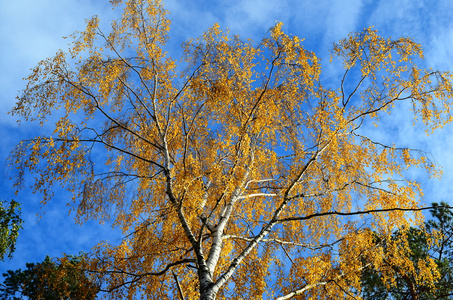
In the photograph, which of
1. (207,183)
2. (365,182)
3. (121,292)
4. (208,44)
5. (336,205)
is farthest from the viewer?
(336,205)

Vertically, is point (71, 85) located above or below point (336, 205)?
above

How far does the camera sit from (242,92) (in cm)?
901

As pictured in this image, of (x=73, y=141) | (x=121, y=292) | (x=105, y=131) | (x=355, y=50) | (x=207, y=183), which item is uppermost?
(x=355, y=50)

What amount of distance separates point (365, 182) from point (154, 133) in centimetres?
503

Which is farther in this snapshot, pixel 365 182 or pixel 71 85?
pixel 365 182

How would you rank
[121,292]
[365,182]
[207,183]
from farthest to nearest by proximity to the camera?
[365,182]
[207,183]
[121,292]

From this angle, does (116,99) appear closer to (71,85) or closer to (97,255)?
(71,85)

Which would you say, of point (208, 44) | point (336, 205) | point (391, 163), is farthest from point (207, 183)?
point (391, 163)

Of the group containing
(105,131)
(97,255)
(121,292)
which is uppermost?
(105,131)

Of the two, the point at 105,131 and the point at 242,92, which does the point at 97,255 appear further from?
the point at 242,92

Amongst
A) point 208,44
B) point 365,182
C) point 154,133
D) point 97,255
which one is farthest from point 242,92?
point 97,255

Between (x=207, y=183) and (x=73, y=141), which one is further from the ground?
(x=73, y=141)

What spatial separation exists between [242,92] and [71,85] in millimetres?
3657

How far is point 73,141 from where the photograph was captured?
7.28 m
